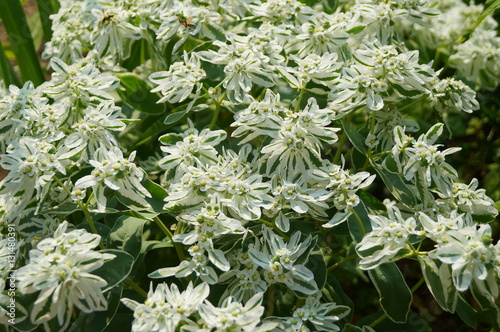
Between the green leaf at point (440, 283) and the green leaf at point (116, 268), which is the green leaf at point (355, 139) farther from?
the green leaf at point (116, 268)

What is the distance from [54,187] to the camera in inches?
56.7

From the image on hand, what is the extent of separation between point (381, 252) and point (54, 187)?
2.68 feet

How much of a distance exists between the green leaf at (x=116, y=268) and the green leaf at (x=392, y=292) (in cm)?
56

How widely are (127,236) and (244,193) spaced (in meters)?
0.31

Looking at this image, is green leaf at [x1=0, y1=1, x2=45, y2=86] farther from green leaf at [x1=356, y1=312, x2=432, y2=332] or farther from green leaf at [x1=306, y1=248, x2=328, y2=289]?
green leaf at [x1=356, y1=312, x2=432, y2=332]

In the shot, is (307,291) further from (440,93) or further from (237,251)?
(440,93)

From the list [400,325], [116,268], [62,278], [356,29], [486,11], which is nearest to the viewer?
[62,278]

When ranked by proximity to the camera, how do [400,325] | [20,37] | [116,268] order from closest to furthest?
1. [116,268]
2. [400,325]
3. [20,37]

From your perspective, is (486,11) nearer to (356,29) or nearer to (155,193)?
(356,29)

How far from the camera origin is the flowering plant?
3.94 ft

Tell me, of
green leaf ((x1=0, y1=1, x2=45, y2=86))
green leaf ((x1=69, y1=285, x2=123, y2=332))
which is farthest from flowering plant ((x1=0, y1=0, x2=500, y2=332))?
green leaf ((x1=0, y1=1, x2=45, y2=86))

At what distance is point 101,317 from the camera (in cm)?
132

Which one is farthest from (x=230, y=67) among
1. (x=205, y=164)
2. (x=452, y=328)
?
(x=452, y=328)

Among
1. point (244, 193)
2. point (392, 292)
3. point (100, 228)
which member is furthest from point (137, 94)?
point (392, 292)
